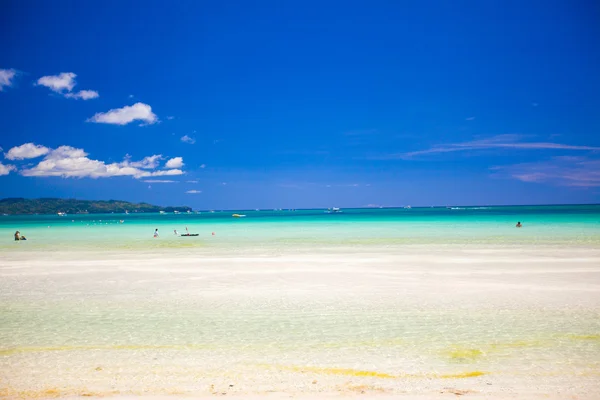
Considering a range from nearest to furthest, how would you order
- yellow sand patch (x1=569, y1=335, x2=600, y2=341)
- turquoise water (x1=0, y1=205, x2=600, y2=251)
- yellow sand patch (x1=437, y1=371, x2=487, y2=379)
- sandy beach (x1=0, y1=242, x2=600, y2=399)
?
sandy beach (x1=0, y1=242, x2=600, y2=399) → yellow sand patch (x1=437, y1=371, x2=487, y2=379) → yellow sand patch (x1=569, y1=335, x2=600, y2=341) → turquoise water (x1=0, y1=205, x2=600, y2=251)

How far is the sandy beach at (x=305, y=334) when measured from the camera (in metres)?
7.42

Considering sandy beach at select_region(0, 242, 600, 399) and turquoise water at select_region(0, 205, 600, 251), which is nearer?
sandy beach at select_region(0, 242, 600, 399)

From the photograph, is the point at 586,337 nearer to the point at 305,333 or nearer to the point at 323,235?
the point at 305,333

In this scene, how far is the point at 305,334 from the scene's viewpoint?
1041cm

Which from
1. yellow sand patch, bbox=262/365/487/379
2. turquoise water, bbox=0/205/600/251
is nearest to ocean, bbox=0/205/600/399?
yellow sand patch, bbox=262/365/487/379

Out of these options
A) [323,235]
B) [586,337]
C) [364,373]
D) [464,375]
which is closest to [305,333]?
[364,373]

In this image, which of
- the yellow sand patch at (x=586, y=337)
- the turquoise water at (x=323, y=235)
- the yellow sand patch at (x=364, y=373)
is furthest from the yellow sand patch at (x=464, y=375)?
the turquoise water at (x=323, y=235)

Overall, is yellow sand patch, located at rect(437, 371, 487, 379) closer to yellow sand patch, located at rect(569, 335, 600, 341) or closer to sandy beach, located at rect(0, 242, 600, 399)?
sandy beach, located at rect(0, 242, 600, 399)

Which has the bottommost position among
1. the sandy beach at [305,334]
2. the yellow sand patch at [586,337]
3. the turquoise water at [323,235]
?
the yellow sand patch at [586,337]

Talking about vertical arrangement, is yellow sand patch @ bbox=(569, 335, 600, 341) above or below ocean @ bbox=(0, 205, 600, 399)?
below

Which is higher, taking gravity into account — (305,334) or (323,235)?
(323,235)

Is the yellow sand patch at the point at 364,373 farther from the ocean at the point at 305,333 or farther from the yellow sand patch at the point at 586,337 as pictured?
the yellow sand patch at the point at 586,337

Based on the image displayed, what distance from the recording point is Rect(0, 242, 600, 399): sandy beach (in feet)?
24.3

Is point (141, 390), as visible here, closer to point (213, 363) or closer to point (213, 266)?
point (213, 363)
